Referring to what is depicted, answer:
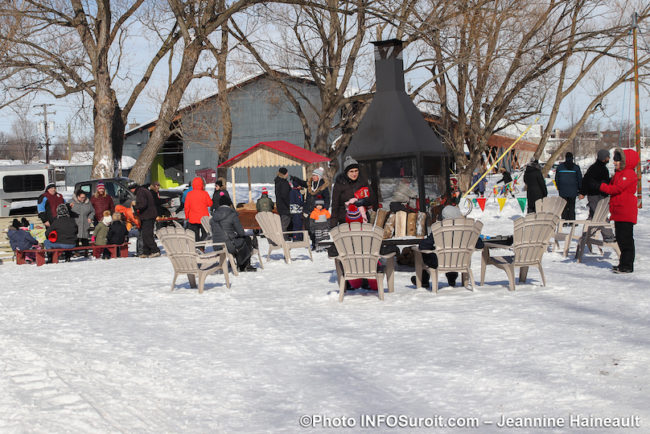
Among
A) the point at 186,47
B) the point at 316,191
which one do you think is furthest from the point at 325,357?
the point at 186,47

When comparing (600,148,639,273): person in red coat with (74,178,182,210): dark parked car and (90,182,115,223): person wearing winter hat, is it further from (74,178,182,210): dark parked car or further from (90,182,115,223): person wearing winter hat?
(74,178,182,210): dark parked car

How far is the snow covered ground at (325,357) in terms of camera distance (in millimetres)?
4668

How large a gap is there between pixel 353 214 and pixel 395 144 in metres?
3.42

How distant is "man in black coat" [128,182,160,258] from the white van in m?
17.7

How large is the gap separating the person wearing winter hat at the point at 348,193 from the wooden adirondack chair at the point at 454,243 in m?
1.82

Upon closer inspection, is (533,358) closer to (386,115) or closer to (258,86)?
(386,115)

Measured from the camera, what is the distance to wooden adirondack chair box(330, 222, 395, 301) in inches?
348

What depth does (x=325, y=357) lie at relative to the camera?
6.22 m

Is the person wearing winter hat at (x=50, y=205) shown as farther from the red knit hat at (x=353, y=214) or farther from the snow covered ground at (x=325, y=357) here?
the red knit hat at (x=353, y=214)

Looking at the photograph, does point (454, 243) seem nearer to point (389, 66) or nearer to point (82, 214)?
point (389, 66)

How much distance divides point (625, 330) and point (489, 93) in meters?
24.7

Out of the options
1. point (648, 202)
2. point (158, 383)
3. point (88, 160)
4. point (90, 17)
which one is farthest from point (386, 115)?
point (88, 160)

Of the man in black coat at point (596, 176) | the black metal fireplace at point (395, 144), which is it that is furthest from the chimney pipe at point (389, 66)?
the man in black coat at point (596, 176)

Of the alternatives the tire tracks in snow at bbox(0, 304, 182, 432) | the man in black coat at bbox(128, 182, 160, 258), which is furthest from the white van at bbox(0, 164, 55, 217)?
the tire tracks in snow at bbox(0, 304, 182, 432)
